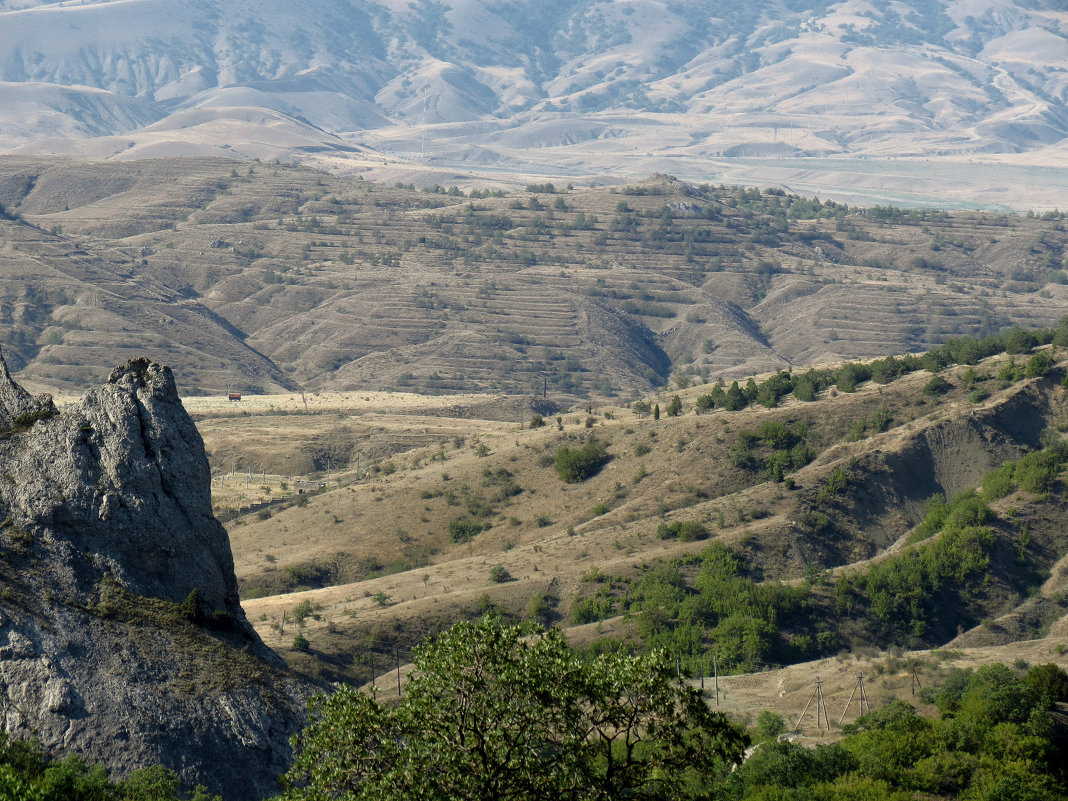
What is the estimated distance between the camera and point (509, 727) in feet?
75.0

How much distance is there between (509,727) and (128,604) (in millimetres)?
16753

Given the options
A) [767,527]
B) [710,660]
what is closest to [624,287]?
[767,527]

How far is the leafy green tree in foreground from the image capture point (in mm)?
22641

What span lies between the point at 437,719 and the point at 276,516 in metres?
65.2

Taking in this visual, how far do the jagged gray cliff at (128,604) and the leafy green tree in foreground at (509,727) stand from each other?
36.3 feet

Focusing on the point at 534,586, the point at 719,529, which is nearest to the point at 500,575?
the point at 534,586

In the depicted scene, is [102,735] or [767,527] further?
[767,527]

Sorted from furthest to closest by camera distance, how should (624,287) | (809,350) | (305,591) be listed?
(624,287), (809,350), (305,591)

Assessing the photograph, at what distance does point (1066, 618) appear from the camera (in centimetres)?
6247

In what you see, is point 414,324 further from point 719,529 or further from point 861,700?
point 861,700

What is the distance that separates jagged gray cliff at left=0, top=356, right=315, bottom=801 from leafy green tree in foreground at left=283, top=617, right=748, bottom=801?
11.1 meters

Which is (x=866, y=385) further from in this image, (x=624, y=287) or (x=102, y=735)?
(x=624, y=287)

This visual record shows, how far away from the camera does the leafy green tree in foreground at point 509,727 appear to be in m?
22.6

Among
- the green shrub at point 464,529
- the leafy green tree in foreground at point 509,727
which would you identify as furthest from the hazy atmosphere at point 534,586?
the green shrub at point 464,529
